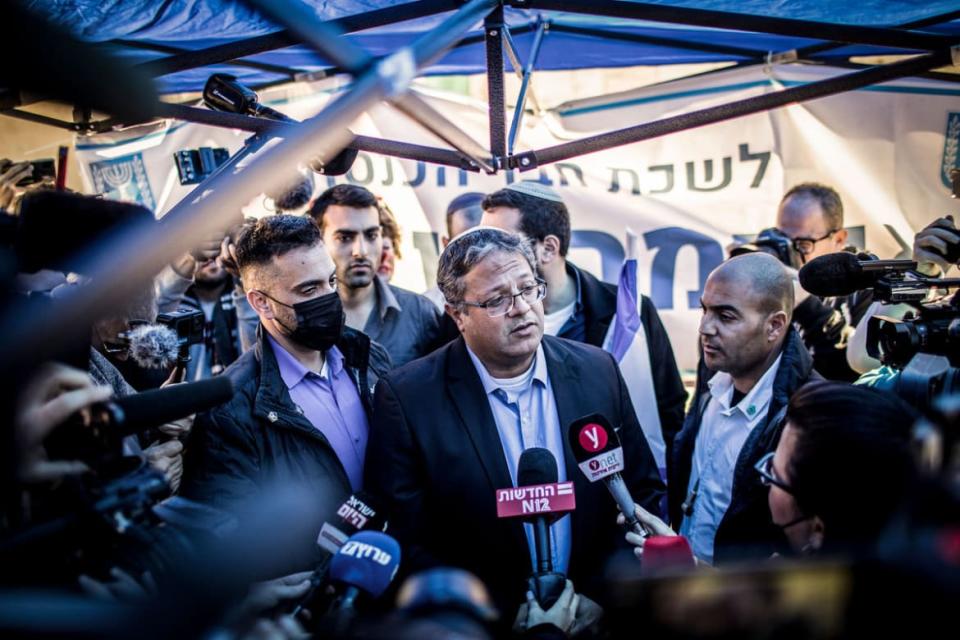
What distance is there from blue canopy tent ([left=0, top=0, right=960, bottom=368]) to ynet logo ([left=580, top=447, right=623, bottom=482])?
3.54 feet

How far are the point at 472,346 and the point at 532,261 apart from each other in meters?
0.43

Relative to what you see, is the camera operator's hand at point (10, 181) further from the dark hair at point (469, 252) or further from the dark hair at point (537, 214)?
the dark hair at point (537, 214)

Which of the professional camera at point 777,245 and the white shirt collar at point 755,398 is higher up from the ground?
the professional camera at point 777,245

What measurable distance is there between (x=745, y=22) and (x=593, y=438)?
165 cm

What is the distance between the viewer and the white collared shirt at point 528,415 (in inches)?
103

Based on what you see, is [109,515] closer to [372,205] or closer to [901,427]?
[901,427]

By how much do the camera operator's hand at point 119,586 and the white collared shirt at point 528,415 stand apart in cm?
155

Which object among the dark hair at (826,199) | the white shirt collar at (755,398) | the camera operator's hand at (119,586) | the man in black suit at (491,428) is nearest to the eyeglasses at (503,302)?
the man in black suit at (491,428)

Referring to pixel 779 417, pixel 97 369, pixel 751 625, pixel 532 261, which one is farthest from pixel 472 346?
pixel 751 625

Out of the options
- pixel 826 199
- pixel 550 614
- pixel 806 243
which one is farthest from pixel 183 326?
pixel 826 199

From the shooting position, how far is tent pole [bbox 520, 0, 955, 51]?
2617 mm

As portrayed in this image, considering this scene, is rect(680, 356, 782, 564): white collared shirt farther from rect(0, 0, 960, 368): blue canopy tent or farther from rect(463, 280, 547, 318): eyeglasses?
rect(0, 0, 960, 368): blue canopy tent

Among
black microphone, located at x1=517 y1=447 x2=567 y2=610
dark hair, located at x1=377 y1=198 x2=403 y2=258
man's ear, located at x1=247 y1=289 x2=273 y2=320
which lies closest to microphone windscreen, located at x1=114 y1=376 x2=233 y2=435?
black microphone, located at x1=517 y1=447 x2=567 y2=610

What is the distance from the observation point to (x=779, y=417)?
260 centimetres
